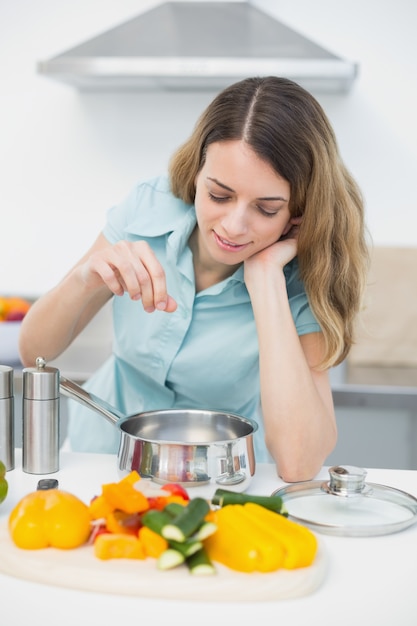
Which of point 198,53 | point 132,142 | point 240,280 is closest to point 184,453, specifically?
point 240,280

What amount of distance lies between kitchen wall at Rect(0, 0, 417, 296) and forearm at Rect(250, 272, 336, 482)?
1.72 meters

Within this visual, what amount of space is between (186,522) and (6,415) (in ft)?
1.70

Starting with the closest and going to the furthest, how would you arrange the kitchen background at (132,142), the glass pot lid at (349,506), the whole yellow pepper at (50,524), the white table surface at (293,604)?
the white table surface at (293,604), the whole yellow pepper at (50,524), the glass pot lid at (349,506), the kitchen background at (132,142)

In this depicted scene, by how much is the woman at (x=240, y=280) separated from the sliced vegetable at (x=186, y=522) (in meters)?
0.44

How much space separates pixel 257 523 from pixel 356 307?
76 centimetres

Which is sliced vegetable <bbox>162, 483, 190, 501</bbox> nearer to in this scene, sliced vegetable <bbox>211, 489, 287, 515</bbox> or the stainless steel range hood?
sliced vegetable <bbox>211, 489, 287, 515</bbox>

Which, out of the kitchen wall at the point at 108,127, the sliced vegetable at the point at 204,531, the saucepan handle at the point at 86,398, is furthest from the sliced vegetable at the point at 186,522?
the kitchen wall at the point at 108,127

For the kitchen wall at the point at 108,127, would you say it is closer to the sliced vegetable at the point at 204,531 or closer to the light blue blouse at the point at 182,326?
the light blue blouse at the point at 182,326

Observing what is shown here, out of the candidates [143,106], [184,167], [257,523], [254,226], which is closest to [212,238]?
[254,226]

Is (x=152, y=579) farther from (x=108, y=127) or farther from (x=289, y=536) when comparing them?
(x=108, y=127)

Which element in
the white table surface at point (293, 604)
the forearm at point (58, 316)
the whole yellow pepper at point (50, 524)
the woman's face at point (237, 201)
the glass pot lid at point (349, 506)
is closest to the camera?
the white table surface at point (293, 604)

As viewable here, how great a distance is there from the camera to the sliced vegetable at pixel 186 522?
0.94 m

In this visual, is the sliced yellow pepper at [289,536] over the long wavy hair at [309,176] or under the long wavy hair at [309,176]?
under

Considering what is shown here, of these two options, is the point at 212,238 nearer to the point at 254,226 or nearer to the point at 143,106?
the point at 254,226
